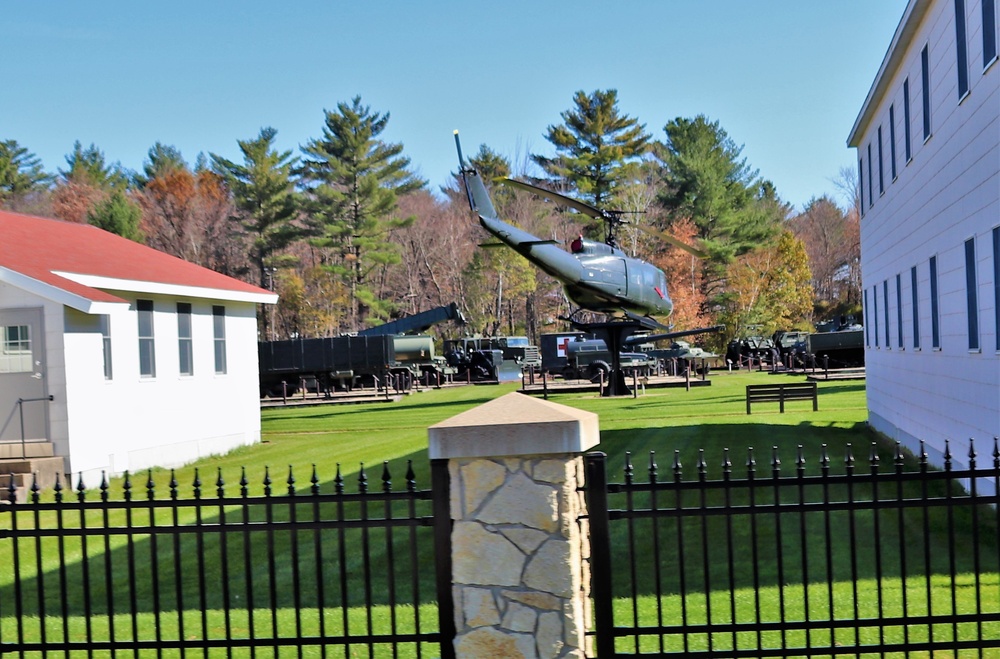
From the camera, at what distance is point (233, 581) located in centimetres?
1009

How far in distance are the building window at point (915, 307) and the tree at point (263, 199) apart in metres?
50.5

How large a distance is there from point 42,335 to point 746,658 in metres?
13.6

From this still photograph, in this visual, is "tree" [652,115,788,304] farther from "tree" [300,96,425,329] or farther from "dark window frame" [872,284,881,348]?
"dark window frame" [872,284,881,348]

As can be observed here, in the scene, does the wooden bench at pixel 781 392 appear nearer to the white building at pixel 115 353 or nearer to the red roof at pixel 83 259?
the white building at pixel 115 353

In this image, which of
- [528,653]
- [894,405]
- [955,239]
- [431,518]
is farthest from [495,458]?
[894,405]

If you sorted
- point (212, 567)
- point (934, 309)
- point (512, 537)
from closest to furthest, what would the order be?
point (512, 537), point (212, 567), point (934, 309)

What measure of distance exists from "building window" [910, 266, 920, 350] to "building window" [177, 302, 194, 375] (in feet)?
43.1

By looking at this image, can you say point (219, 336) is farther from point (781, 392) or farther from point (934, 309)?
point (934, 309)

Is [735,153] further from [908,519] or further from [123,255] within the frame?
[908,519]

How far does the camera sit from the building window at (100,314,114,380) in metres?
18.4

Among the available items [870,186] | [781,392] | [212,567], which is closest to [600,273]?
[781,392]

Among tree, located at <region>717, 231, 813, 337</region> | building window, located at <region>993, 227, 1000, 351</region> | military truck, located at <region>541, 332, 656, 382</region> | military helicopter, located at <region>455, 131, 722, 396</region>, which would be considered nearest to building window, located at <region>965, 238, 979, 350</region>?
building window, located at <region>993, 227, 1000, 351</region>

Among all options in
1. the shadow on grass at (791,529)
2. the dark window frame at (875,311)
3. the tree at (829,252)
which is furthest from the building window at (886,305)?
the tree at (829,252)

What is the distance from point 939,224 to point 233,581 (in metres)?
9.33
